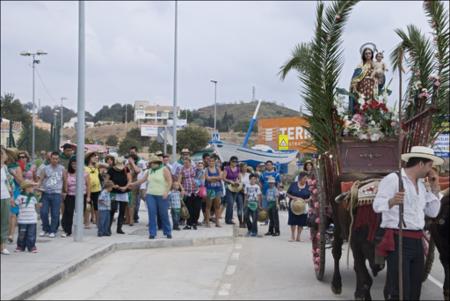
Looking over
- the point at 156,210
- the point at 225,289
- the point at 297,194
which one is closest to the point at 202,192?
the point at 297,194

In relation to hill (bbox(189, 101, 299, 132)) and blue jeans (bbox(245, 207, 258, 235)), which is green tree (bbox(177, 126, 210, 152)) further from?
blue jeans (bbox(245, 207, 258, 235))

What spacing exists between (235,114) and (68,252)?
12953cm

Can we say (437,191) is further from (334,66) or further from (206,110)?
(206,110)

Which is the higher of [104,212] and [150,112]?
[150,112]

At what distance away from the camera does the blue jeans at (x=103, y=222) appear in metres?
14.0

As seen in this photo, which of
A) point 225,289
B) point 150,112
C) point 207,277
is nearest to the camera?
point 225,289

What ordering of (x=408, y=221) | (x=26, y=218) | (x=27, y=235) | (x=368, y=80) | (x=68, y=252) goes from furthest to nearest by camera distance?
(x=68, y=252) < (x=27, y=235) < (x=26, y=218) < (x=368, y=80) < (x=408, y=221)

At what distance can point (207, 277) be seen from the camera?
10.1m

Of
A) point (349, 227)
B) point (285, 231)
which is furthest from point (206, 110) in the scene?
point (349, 227)

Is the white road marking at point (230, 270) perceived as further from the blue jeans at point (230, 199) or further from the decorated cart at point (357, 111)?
the blue jeans at point (230, 199)

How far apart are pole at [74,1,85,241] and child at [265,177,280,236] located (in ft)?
17.4

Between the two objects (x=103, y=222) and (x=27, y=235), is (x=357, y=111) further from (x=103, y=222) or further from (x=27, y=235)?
(x=103, y=222)

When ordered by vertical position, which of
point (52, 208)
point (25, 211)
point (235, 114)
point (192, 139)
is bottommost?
point (52, 208)

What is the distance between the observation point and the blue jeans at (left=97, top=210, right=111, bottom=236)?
14047mm
